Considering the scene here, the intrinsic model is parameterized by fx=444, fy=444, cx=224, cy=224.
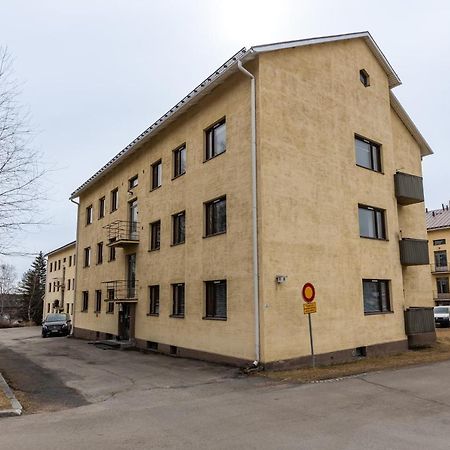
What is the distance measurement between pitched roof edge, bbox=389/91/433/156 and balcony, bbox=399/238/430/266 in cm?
563

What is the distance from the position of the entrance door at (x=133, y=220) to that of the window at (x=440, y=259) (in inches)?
1593

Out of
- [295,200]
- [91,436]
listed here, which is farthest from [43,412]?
[295,200]

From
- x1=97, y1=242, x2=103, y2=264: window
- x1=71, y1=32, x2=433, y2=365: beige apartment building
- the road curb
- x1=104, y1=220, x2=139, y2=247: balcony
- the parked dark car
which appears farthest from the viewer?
the parked dark car

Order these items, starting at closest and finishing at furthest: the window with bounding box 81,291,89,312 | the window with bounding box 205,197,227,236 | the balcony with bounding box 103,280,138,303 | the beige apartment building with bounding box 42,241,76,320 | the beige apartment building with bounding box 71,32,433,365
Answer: the beige apartment building with bounding box 71,32,433,365 → the window with bounding box 205,197,227,236 → the balcony with bounding box 103,280,138,303 → the window with bounding box 81,291,89,312 → the beige apartment building with bounding box 42,241,76,320

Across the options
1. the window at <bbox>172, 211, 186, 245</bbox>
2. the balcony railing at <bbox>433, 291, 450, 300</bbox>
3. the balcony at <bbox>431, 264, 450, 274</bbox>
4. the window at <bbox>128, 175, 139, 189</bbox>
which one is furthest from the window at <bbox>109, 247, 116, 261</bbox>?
the balcony railing at <bbox>433, 291, 450, 300</bbox>

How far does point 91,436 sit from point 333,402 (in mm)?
4566

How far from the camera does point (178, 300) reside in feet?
57.4

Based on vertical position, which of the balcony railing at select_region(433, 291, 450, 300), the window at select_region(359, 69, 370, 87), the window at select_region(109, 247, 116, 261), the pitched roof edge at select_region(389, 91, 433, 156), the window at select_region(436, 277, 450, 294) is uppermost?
the window at select_region(359, 69, 370, 87)

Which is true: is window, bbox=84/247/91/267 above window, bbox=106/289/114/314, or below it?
above

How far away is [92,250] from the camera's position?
27.7m

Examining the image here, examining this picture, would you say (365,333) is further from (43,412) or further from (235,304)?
(43,412)

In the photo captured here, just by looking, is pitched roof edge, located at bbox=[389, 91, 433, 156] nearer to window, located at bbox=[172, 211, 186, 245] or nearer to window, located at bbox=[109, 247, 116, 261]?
window, located at bbox=[172, 211, 186, 245]

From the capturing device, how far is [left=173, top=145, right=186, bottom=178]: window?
59.9 feet

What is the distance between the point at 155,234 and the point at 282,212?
8092 mm
